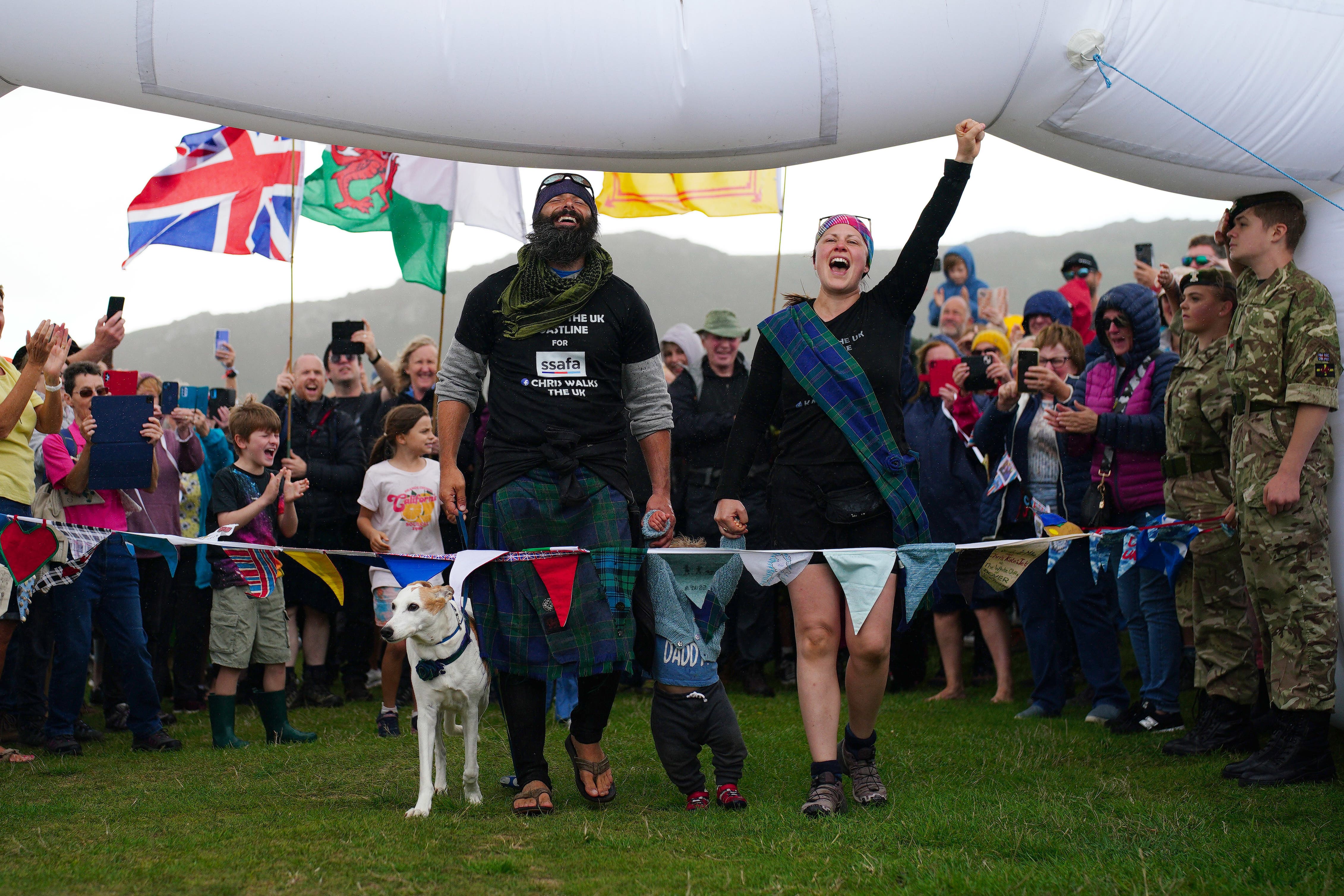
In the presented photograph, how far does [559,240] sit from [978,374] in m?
3.36

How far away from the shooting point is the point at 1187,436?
18.2ft

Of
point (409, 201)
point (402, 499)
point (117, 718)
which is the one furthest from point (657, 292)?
point (117, 718)

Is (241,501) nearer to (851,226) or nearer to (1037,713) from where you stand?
(851,226)

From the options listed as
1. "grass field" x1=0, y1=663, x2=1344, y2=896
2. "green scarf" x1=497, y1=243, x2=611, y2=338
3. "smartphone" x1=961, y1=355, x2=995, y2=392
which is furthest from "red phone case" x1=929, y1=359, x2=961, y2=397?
Answer: "green scarf" x1=497, y1=243, x2=611, y2=338

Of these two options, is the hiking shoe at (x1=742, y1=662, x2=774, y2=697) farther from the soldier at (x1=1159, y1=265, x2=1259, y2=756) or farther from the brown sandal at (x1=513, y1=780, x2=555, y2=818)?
the brown sandal at (x1=513, y1=780, x2=555, y2=818)

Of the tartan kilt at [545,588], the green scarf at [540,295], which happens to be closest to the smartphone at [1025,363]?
the green scarf at [540,295]

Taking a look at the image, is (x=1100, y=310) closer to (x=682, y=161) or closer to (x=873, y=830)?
(x=682, y=161)

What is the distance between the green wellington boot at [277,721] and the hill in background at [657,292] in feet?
29.4

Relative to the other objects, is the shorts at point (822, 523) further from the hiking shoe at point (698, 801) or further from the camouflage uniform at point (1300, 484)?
the camouflage uniform at point (1300, 484)

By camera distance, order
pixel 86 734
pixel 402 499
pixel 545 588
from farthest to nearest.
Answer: pixel 402 499 → pixel 86 734 → pixel 545 588

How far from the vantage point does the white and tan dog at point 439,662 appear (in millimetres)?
4844

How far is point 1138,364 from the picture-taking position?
6.62 meters

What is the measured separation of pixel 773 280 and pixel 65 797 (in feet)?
42.5

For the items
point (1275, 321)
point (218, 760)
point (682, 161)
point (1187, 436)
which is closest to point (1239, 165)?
point (1275, 321)
